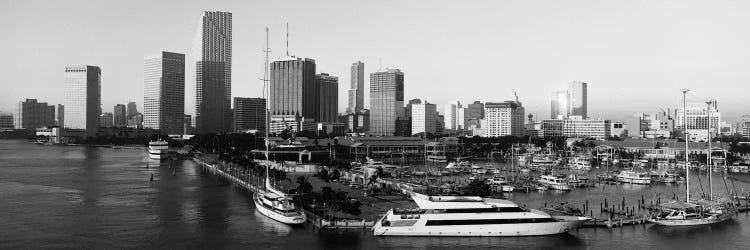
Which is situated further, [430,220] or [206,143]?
[206,143]

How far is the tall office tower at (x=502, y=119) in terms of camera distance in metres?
173

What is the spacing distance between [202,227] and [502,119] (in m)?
148

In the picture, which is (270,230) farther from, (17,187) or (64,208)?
(17,187)

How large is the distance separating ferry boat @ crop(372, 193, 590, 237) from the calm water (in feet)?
1.35

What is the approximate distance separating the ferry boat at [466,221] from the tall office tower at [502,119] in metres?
144

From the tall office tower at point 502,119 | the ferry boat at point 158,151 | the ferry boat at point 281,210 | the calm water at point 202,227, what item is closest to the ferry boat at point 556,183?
the calm water at point 202,227

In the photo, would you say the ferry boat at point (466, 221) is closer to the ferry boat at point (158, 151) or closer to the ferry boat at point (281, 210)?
the ferry boat at point (281, 210)

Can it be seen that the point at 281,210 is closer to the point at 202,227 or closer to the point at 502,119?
the point at 202,227

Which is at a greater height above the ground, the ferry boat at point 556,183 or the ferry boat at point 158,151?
the ferry boat at point 158,151

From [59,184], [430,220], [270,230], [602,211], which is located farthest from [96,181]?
[602,211]

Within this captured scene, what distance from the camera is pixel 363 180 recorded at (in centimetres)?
5172

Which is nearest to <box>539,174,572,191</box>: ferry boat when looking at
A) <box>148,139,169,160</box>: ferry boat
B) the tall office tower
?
<box>148,139,169,160</box>: ferry boat

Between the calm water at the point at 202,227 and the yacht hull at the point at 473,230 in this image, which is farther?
the yacht hull at the point at 473,230

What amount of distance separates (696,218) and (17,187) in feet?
162
